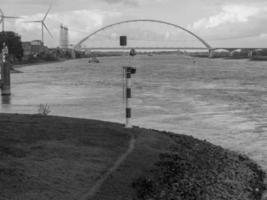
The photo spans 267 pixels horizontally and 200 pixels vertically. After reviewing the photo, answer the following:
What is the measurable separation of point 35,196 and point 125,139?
4.91 meters

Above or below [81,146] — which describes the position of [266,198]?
below

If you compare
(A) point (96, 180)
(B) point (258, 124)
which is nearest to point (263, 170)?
(A) point (96, 180)

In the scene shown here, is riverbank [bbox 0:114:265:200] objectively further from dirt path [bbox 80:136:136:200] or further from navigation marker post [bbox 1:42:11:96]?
navigation marker post [bbox 1:42:11:96]

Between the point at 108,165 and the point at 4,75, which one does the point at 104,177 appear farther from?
the point at 4,75

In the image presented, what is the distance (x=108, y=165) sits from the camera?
9.32m

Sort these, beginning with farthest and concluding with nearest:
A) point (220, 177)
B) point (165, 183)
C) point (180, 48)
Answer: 1. point (180, 48)
2. point (220, 177)
3. point (165, 183)

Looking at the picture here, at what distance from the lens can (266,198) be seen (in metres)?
10.5

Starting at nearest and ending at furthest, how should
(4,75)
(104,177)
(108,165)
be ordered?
(104,177)
(108,165)
(4,75)

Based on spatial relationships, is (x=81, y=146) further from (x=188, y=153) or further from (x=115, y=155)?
(x=188, y=153)

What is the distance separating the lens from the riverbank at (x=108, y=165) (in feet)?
26.0

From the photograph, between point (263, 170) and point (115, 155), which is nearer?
point (115, 155)

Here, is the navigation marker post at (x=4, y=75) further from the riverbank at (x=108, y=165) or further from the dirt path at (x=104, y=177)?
the dirt path at (x=104, y=177)

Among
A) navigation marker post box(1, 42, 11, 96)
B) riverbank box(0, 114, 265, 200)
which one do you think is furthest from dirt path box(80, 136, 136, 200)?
navigation marker post box(1, 42, 11, 96)

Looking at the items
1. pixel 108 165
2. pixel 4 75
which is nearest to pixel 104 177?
pixel 108 165
